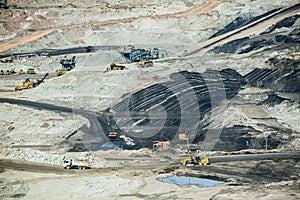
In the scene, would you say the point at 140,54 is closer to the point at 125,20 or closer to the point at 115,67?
the point at 115,67

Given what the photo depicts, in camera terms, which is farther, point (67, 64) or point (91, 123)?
point (67, 64)

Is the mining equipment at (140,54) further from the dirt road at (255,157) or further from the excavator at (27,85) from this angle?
the dirt road at (255,157)

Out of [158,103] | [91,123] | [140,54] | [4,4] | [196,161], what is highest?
[4,4]

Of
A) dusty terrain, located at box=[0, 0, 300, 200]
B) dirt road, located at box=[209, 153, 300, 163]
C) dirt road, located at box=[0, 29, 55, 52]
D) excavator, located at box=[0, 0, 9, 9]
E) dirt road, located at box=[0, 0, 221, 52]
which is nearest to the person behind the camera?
dusty terrain, located at box=[0, 0, 300, 200]

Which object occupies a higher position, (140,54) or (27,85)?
(140,54)

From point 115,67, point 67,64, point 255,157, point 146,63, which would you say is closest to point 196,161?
point 255,157

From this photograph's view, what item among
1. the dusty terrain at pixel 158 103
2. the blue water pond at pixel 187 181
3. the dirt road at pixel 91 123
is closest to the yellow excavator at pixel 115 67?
the dusty terrain at pixel 158 103

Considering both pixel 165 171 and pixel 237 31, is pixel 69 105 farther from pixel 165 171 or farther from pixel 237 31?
pixel 237 31

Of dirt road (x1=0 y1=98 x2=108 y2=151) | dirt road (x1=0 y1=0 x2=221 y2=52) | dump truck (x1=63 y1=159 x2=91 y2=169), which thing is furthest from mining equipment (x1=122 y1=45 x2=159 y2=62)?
dump truck (x1=63 y1=159 x2=91 y2=169)

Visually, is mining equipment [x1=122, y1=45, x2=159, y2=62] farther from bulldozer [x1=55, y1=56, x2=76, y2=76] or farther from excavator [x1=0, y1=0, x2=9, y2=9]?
excavator [x1=0, y1=0, x2=9, y2=9]
